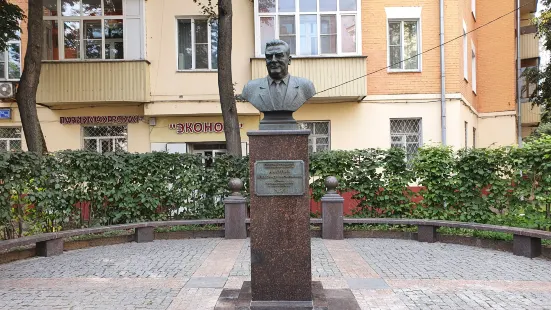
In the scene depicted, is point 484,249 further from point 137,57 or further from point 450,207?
point 137,57

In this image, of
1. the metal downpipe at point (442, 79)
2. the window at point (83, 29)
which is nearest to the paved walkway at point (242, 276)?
the metal downpipe at point (442, 79)

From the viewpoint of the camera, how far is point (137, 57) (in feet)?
49.2

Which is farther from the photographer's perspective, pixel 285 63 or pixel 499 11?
pixel 499 11

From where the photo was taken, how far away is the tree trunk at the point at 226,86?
11.8 metres

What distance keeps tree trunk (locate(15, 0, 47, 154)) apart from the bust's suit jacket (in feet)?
28.4

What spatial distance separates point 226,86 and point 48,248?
5.88m

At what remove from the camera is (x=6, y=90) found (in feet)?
48.6

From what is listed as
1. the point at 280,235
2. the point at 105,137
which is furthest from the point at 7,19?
the point at 280,235

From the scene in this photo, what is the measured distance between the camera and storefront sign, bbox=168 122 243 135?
608 inches

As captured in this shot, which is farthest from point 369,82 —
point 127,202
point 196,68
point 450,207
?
point 127,202

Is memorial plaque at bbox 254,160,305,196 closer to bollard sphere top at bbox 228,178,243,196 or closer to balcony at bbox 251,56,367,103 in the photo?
bollard sphere top at bbox 228,178,243,196

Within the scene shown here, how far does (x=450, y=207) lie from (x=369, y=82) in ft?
22.7

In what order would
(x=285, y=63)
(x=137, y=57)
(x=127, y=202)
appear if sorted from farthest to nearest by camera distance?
(x=137, y=57) < (x=127, y=202) < (x=285, y=63)

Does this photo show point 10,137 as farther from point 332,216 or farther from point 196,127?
point 332,216
